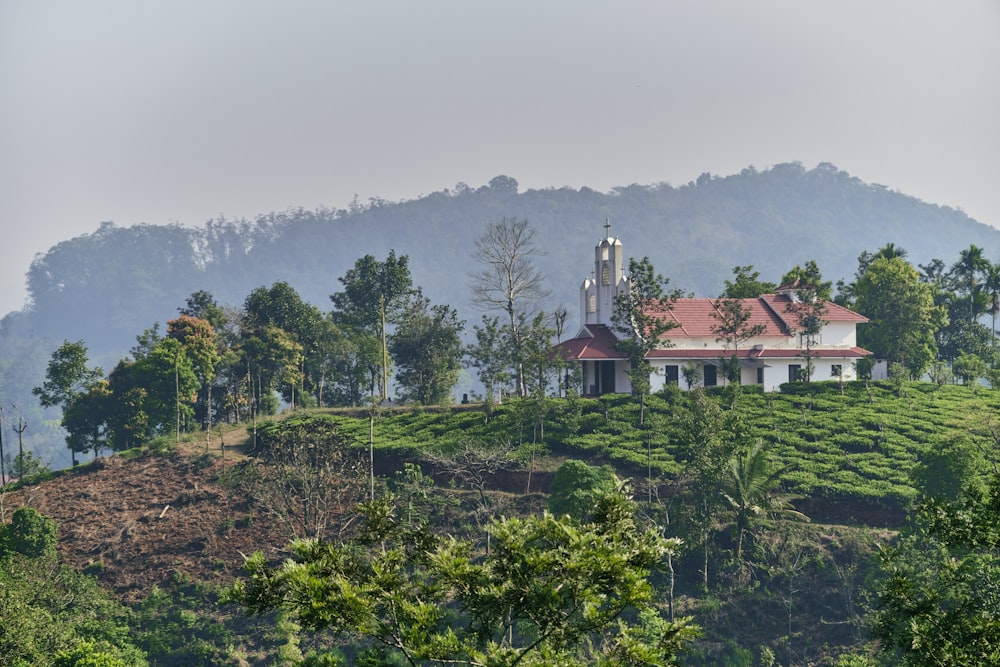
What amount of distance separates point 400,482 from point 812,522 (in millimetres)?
14541

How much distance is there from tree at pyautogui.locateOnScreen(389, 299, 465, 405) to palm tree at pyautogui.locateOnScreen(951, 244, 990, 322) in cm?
2963

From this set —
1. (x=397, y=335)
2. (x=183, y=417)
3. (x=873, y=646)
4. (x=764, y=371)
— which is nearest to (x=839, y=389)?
(x=764, y=371)

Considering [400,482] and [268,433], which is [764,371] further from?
[268,433]

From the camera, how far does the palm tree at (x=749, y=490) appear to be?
35469 mm

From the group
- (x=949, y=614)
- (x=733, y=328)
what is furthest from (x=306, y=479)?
(x=949, y=614)

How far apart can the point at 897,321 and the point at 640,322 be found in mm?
16389

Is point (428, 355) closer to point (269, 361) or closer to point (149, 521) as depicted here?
point (269, 361)

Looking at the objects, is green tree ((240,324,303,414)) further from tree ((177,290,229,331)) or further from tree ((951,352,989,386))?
tree ((951,352,989,386))

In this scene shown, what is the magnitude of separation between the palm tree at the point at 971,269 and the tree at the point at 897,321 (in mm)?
8349

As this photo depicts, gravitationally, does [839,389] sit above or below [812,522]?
above

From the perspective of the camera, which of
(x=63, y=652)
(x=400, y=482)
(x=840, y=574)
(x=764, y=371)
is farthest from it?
(x=764, y=371)

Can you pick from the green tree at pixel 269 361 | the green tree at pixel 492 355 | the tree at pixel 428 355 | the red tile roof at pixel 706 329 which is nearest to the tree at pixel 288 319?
the green tree at pixel 269 361

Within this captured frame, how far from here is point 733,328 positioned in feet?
165

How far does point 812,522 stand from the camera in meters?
37.1
